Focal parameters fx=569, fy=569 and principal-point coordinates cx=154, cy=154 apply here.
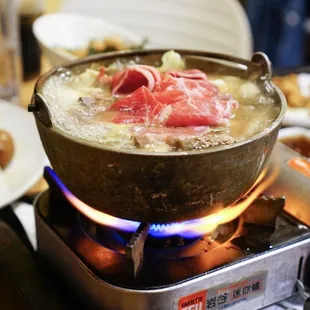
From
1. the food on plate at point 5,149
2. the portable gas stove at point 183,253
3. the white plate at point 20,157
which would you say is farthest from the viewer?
the food on plate at point 5,149

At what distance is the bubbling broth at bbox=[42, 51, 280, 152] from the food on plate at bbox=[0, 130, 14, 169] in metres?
0.52

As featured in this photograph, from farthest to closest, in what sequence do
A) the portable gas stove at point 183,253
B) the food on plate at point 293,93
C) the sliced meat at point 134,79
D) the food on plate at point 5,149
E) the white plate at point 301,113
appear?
the food on plate at point 293,93 < the white plate at point 301,113 < the food on plate at point 5,149 < the sliced meat at point 134,79 < the portable gas stove at point 183,253

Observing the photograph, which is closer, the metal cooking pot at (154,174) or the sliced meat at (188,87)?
the metal cooking pot at (154,174)

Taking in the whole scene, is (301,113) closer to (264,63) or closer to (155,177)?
(264,63)

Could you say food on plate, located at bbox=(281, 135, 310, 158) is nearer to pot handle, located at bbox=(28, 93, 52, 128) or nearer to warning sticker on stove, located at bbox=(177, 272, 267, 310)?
warning sticker on stove, located at bbox=(177, 272, 267, 310)

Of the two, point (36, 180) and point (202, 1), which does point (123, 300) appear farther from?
point (202, 1)

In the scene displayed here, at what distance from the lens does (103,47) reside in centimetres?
190

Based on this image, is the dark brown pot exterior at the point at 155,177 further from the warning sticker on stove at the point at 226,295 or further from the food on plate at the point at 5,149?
the food on plate at the point at 5,149

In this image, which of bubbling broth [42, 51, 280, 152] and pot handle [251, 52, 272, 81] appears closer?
bubbling broth [42, 51, 280, 152]

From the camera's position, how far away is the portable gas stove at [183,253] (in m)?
0.89

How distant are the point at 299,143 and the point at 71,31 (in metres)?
1.01

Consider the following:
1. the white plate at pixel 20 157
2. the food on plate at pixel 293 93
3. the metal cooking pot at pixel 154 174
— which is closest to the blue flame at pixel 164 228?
the metal cooking pot at pixel 154 174

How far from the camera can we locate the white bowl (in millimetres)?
1929

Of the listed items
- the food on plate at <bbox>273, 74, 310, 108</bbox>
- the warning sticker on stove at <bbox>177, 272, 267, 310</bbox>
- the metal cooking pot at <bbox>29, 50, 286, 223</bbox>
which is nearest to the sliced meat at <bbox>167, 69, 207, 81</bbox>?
the metal cooking pot at <bbox>29, 50, 286, 223</bbox>
